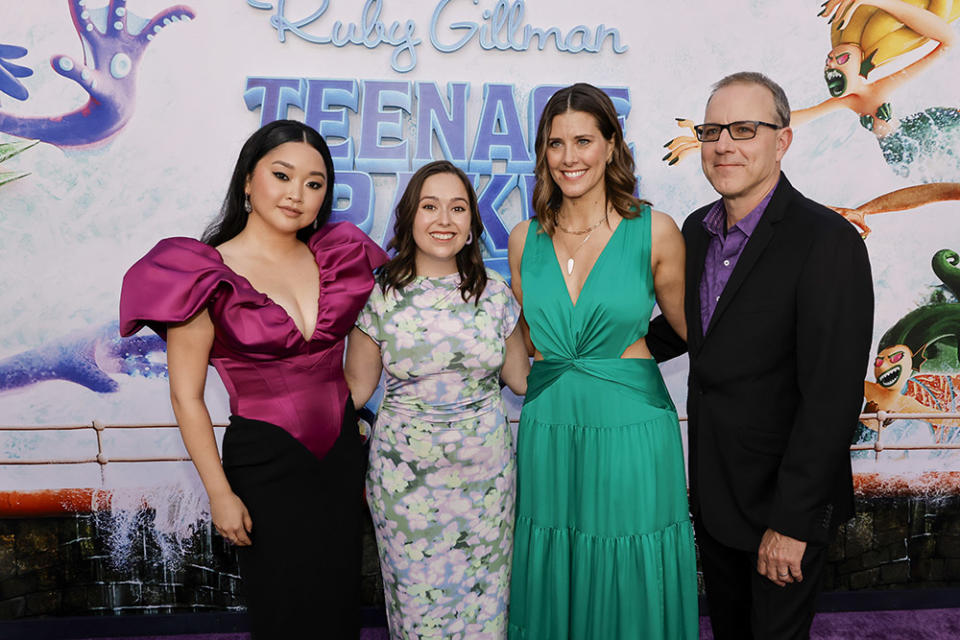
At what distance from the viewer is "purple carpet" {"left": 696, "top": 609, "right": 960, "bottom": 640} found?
2.71m

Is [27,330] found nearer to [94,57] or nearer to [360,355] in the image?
[94,57]

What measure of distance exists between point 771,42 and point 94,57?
2.83 meters

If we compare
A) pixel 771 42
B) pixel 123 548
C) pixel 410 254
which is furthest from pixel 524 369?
pixel 123 548

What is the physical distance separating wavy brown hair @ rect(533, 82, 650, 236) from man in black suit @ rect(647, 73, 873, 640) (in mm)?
276

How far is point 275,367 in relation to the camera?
1658 mm

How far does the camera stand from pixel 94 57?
2.46 m

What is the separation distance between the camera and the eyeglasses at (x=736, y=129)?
1.56 m

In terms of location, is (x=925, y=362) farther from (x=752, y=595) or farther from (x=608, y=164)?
(x=608, y=164)

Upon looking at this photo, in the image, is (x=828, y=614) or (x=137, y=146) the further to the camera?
(x=828, y=614)

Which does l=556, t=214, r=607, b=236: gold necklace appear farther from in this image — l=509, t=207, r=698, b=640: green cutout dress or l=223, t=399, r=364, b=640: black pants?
l=223, t=399, r=364, b=640: black pants

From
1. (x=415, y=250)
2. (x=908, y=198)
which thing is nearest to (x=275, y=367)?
(x=415, y=250)

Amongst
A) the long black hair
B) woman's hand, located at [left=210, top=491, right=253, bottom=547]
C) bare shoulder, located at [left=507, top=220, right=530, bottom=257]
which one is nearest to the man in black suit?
bare shoulder, located at [left=507, top=220, right=530, bottom=257]

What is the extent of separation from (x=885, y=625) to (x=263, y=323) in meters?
3.04

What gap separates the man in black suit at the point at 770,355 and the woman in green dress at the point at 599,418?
141mm
